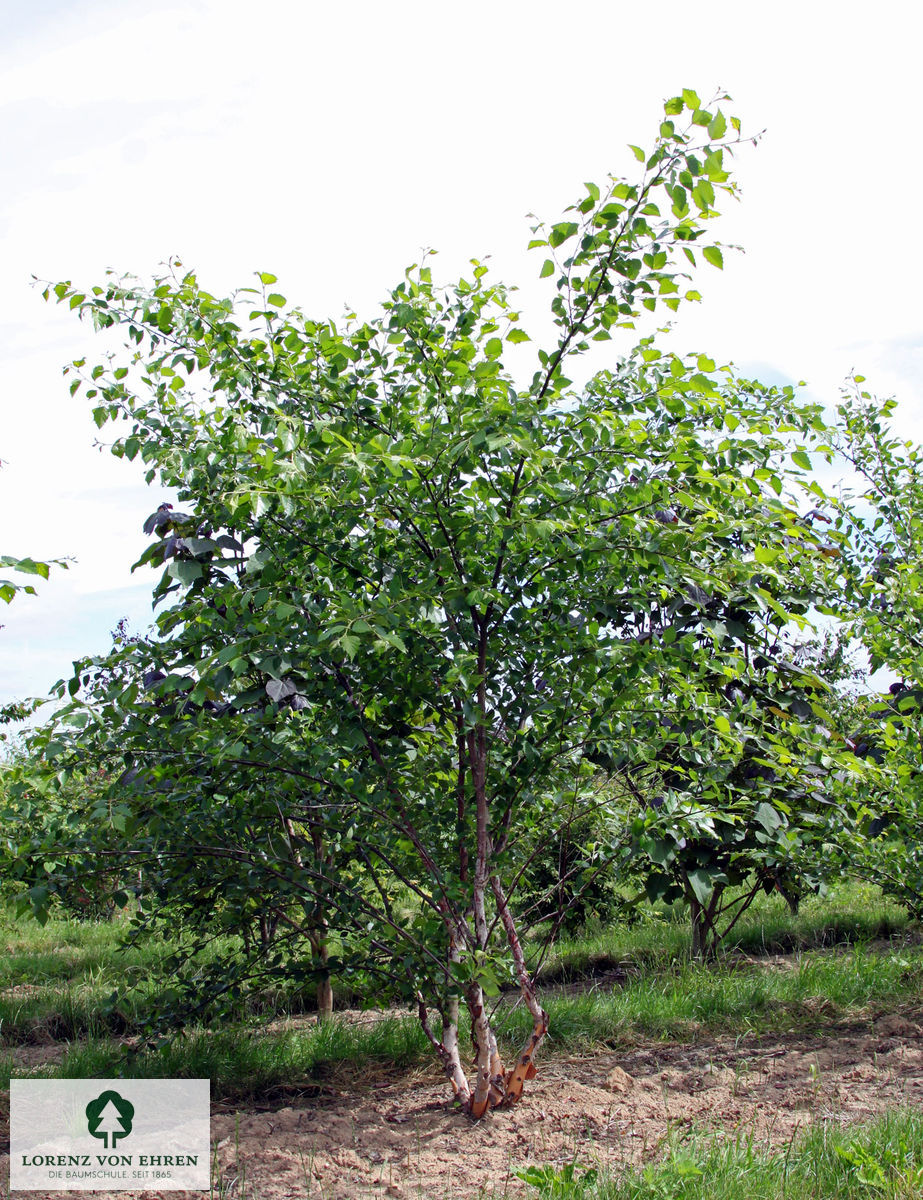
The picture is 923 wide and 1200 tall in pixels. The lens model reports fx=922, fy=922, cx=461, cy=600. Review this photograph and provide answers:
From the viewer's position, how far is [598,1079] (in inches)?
143

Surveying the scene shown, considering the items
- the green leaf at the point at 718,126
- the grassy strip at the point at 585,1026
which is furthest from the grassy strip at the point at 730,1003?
the green leaf at the point at 718,126

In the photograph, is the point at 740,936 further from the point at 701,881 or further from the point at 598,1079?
the point at 598,1079

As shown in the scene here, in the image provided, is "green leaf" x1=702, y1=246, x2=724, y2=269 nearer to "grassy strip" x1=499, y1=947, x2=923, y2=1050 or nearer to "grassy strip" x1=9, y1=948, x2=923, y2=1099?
"grassy strip" x1=9, y1=948, x2=923, y2=1099

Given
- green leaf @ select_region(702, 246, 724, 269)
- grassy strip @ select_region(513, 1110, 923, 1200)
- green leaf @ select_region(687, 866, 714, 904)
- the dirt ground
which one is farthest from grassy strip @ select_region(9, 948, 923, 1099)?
green leaf @ select_region(702, 246, 724, 269)

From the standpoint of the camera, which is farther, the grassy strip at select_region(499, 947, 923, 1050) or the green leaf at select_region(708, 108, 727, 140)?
the grassy strip at select_region(499, 947, 923, 1050)

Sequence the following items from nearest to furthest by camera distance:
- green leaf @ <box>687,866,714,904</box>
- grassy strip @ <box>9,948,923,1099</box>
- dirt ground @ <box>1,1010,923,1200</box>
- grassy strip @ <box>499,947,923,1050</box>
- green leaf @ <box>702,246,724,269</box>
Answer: green leaf @ <box>702,246,724,269</box>, dirt ground @ <box>1,1010,923,1200</box>, grassy strip @ <box>9,948,923,1099</box>, grassy strip @ <box>499,947,923,1050</box>, green leaf @ <box>687,866,714,904</box>

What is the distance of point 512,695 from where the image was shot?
124 inches

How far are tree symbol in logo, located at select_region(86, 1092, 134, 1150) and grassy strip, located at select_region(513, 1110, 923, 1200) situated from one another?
1531mm

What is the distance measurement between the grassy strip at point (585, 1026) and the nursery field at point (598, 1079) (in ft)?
Answer: 0.03

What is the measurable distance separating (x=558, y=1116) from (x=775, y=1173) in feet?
2.86

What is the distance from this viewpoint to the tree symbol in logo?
124 inches

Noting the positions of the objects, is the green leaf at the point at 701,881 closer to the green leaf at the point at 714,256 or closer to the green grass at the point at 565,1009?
the green grass at the point at 565,1009

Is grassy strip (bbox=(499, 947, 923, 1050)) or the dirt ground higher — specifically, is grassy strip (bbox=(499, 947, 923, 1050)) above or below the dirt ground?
above

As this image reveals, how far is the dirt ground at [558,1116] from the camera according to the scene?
2.79m
